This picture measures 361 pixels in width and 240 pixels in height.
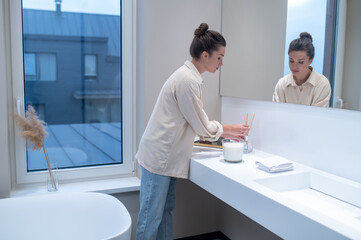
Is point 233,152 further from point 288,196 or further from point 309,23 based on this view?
point 309,23

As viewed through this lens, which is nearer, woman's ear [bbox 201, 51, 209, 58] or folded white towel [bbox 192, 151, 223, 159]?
woman's ear [bbox 201, 51, 209, 58]

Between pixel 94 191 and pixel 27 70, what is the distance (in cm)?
88

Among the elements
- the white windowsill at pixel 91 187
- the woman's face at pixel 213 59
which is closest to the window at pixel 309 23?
the woman's face at pixel 213 59

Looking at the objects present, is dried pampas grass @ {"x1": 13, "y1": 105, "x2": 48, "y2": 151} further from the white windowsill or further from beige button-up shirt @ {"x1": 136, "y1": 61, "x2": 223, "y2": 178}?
beige button-up shirt @ {"x1": 136, "y1": 61, "x2": 223, "y2": 178}

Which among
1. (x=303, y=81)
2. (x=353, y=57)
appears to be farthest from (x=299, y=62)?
(x=353, y=57)

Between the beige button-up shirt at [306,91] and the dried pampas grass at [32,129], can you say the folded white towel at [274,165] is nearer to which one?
the beige button-up shirt at [306,91]

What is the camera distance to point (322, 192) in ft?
5.69

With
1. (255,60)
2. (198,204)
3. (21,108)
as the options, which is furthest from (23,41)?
(198,204)

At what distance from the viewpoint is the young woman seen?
1851 mm

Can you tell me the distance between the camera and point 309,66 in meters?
1.87

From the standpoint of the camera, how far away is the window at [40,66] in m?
2.26

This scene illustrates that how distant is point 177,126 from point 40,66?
1.04 metres

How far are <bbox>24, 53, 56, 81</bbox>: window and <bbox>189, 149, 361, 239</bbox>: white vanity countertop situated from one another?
1.10m

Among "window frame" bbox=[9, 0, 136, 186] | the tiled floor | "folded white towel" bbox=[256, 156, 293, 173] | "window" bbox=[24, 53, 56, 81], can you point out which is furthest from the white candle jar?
"window" bbox=[24, 53, 56, 81]
